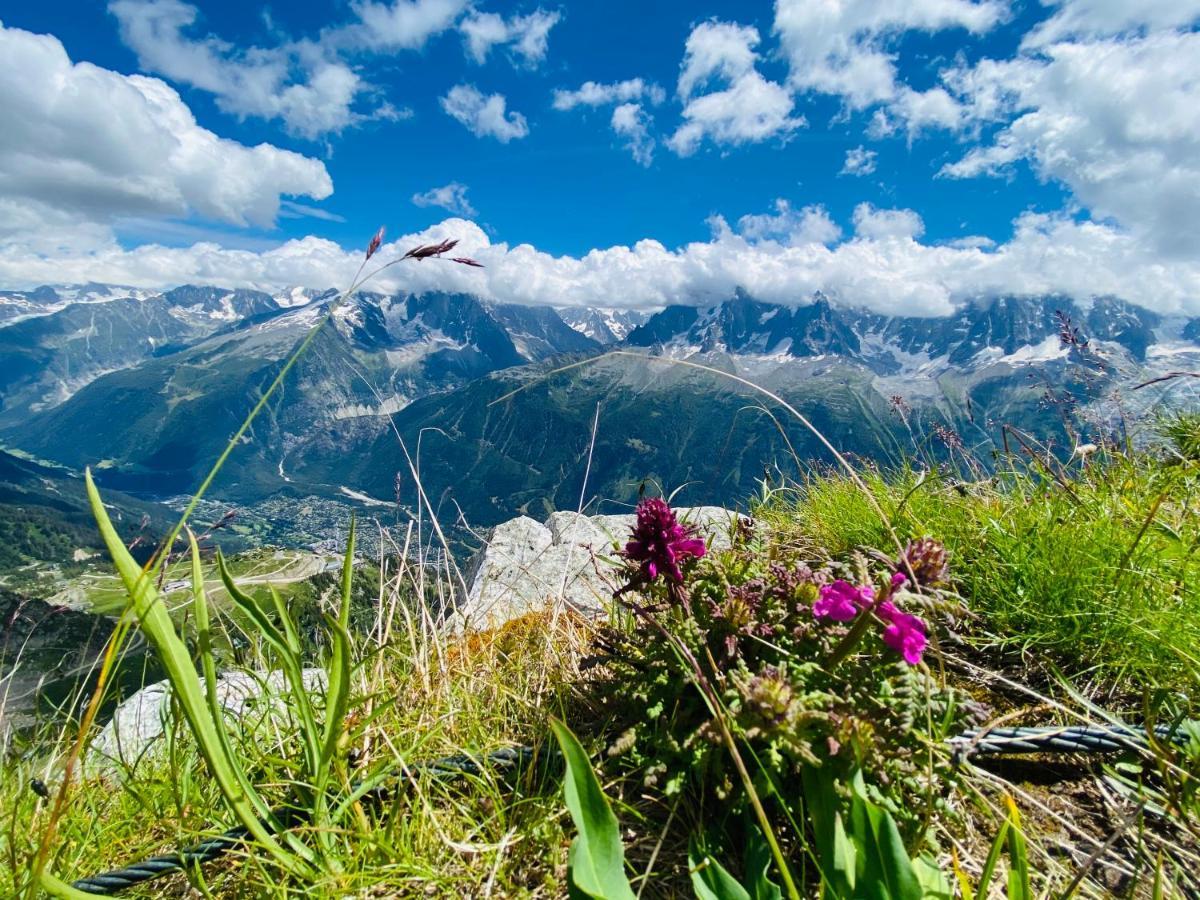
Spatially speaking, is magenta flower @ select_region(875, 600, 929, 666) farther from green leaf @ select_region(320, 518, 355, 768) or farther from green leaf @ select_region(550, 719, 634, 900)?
green leaf @ select_region(320, 518, 355, 768)

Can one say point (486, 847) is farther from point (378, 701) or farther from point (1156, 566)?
point (1156, 566)

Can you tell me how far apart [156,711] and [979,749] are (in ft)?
19.8

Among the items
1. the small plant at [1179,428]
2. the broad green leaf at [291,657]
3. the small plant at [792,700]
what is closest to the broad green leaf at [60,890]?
the broad green leaf at [291,657]

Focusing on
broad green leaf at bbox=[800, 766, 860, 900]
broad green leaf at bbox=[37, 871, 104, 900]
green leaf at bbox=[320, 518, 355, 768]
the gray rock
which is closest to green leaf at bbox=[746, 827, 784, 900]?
broad green leaf at bbox=[800, 766, 860, 900]

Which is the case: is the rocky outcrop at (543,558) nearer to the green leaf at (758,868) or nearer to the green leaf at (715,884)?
the green leaf at (758,868)

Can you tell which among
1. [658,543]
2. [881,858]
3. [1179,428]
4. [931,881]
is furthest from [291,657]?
[1179,428]

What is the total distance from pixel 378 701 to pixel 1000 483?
14.9 ft

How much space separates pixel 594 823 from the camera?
5.16ft

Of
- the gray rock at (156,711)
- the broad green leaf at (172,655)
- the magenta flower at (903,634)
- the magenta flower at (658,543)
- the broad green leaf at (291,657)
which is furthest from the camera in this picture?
the gray rock at (156,711)

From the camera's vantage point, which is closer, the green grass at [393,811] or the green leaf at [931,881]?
the green leaf at [931,881]

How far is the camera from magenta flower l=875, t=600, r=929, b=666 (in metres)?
1.74

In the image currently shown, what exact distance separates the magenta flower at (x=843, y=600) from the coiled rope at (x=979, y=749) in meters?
0.60

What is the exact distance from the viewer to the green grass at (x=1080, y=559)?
8.67ft

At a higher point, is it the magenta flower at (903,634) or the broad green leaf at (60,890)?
the magenta flower at (903,634)
